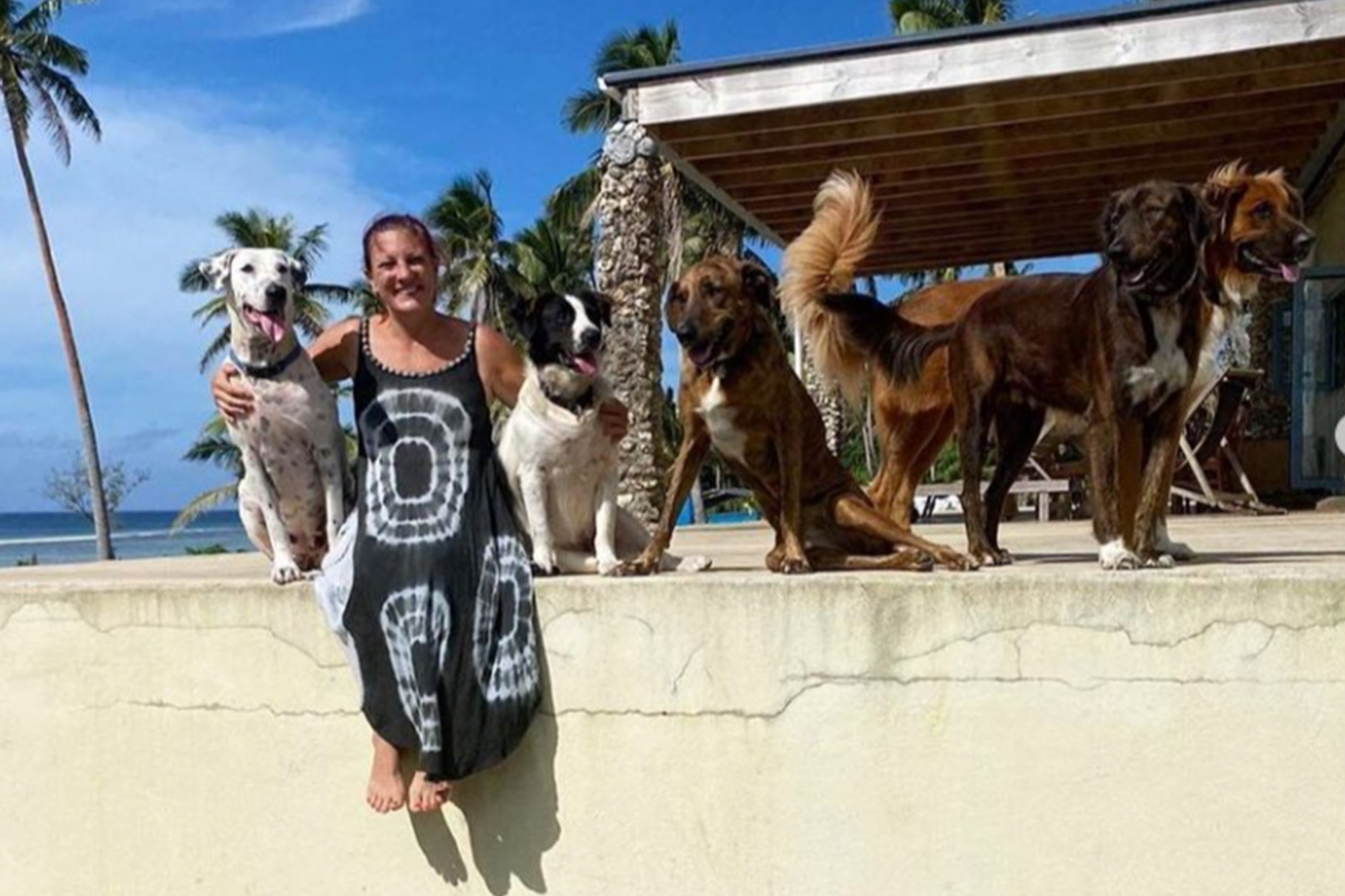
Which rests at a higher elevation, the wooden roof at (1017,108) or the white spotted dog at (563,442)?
the wooden roof at (1017,108)

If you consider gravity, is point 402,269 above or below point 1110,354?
above

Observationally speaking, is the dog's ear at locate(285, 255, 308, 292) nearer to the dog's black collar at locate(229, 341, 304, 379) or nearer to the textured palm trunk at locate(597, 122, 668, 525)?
the dog's black collar at locate(229, 341, 304, 379)

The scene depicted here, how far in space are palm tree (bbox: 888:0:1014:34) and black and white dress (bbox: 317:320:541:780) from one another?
97.1 feet

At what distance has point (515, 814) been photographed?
3717 millimetres

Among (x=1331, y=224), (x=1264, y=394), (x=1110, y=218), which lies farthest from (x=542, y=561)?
(x=1264, y=394)

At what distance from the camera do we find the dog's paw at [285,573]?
3.96 metres

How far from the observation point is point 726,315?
369cm

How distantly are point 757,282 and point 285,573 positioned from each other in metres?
1.86

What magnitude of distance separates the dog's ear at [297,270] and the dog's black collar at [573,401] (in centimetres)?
90

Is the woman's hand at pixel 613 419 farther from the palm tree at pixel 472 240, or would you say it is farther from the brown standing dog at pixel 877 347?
the palm tree at pixel 472 240

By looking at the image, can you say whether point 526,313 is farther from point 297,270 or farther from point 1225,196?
point 1225,196

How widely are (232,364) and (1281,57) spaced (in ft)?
17.4

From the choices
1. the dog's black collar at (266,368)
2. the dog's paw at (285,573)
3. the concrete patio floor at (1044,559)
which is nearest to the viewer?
the concrete patio floor at (1044,559)

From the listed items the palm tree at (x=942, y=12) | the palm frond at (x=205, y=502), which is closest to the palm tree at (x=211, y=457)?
the palm frond at (x=205, y=502)
